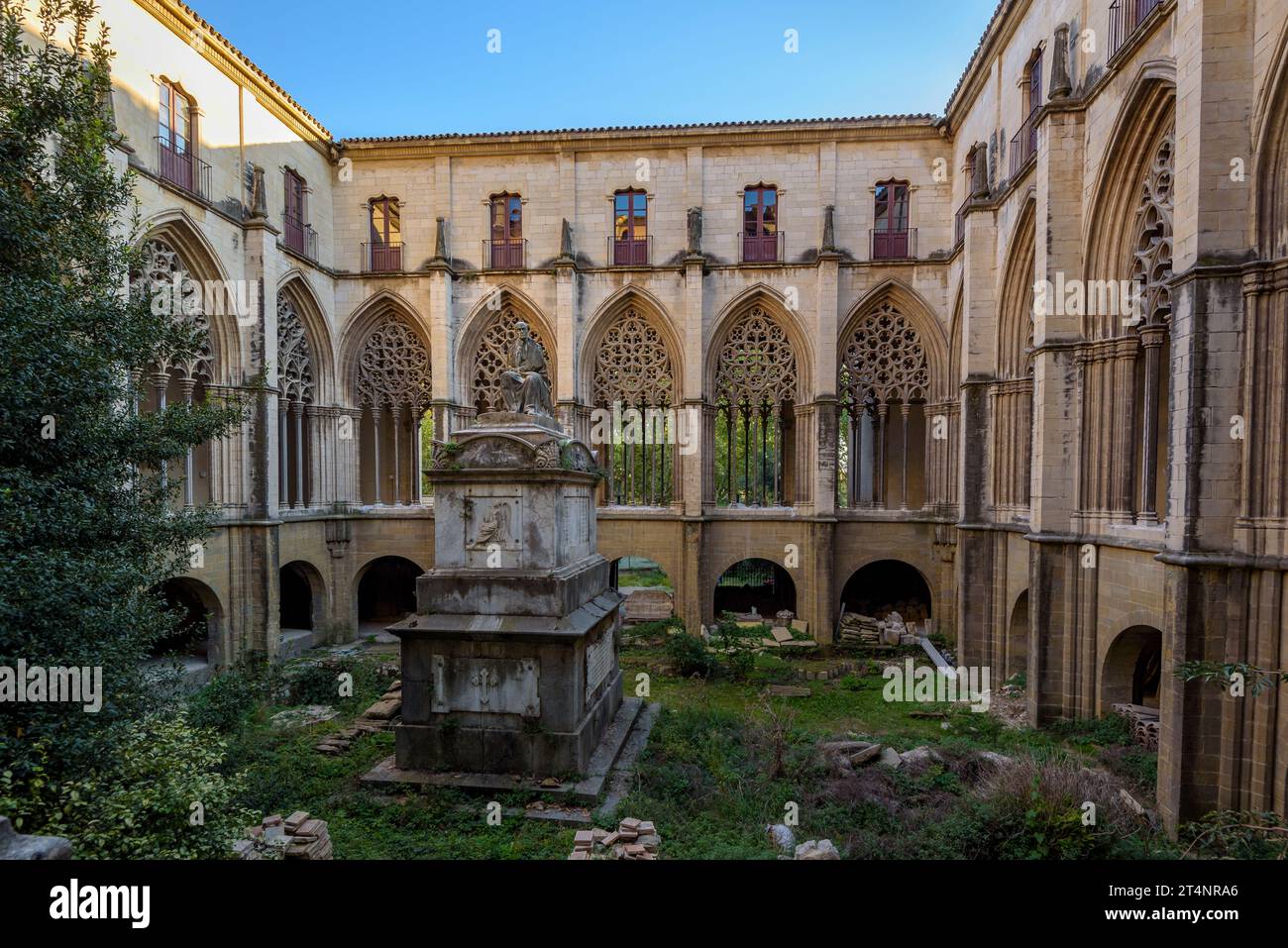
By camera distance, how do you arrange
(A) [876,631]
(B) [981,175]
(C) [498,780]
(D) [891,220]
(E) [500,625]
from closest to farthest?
(C) [498,780]
(E) [500,625]
(B) [981,175]
(A) [876,631]
(D) [891,220]

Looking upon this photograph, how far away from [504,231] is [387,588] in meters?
12.2

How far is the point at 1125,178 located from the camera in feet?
30.5

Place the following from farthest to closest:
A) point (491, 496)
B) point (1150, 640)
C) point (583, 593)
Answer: point (1150, 640), point (583, 593), point (491, 496)

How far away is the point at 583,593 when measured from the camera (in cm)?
892

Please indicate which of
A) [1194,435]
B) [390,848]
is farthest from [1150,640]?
[390,848]

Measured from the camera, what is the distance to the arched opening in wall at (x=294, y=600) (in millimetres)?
A: 17631

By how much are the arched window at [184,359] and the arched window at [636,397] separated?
9.34m

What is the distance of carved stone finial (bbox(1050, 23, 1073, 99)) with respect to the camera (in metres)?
10.2

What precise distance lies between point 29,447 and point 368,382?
42.2ft

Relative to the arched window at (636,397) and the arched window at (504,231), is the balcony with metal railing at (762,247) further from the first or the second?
the arched window at (504,231)

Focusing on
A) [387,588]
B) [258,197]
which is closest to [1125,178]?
[258,197]

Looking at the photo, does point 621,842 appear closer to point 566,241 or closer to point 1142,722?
point 1142,722
